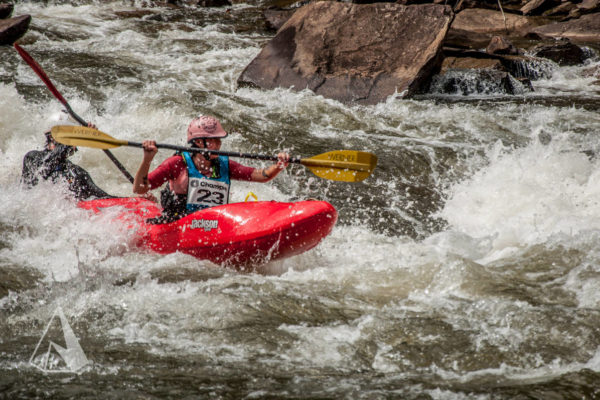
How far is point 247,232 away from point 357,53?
222 inches

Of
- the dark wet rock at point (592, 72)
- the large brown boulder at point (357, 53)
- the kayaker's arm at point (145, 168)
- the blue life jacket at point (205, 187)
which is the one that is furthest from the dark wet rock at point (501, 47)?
the kayaker's arm at point (145, 168)

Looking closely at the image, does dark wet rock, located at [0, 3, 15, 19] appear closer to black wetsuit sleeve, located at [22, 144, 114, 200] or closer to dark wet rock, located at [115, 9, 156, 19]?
dark wet rock, located at [115, 9, 156, 19]

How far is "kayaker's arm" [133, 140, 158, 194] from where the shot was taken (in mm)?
4164

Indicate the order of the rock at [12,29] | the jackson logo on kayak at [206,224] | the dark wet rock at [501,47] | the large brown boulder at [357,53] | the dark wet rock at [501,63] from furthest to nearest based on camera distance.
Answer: the dark wet rock at [501,47], the rock at [12,29], the dark wet rock at [501,63], the large brown boulder at [357,53], the jackson logo on kayak at [206,224]

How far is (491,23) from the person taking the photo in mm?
14367

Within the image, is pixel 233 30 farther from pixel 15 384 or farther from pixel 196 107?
pixel 15 384

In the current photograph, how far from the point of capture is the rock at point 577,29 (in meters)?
13.2


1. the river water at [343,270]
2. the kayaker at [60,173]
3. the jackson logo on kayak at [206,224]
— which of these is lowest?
the river water at [343,270]

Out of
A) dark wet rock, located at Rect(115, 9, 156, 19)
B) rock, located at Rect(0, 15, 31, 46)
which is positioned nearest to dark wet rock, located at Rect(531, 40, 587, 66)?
dark wet rock, located at Rect(115, 9, 156, 19)

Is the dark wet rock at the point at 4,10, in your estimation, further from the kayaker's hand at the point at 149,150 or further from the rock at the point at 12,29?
the kayaker's hand at the point at 149,150

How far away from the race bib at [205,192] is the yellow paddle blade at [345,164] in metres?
0.69

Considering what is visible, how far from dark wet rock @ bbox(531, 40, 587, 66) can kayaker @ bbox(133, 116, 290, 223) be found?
8.66m

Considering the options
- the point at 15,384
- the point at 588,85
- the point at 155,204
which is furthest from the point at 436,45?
the point at 15,384

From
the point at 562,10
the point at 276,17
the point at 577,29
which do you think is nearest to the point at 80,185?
the point at 276,17
